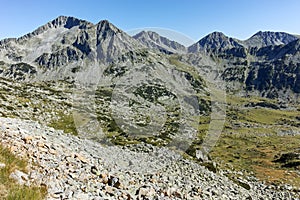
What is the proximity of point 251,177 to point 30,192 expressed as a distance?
50289 millimetres

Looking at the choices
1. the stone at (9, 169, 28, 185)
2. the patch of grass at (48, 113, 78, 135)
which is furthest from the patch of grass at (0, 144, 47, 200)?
the patch of grass at (48, 113, 78, 135)

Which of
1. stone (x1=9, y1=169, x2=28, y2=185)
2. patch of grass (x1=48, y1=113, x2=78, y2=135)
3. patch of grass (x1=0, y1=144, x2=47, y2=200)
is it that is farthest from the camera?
patch of grass (x1=48, y1=113, x2=78, y2=135)

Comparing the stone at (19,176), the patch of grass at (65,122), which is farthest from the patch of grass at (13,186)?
the patch of grass at (65,122)

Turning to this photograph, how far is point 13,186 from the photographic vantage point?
392 inches

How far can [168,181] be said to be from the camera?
26.4 m

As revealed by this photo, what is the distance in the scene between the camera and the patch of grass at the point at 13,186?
9205 mm

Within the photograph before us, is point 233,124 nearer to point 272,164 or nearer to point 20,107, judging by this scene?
point 272,164

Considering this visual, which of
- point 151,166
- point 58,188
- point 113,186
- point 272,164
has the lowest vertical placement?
point 272,164

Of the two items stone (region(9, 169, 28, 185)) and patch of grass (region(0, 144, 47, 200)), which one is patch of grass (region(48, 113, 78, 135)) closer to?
patch of grass (region(0, 144, 47, 200))

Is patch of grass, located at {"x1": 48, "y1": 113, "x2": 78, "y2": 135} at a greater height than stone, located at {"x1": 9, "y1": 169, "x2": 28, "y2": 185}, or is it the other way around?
stone, located at {"x1": 9, "y1": 169, "x2": 28, "y2": 185}

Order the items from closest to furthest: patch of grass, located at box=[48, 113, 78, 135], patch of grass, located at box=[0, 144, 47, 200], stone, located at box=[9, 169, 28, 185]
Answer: patch of grass, located at box=[0, 144, 47, 200]
stone, located at box=[9, 169, 28, 185]
patch of grass, located at box=[48, 113, 78, 135]

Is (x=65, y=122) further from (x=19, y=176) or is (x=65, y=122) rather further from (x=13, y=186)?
(x=13, y=186)

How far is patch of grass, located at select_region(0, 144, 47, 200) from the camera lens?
9205 mm

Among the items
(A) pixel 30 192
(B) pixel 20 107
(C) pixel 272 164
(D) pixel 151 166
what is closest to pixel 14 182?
(A) pixel 30 192
